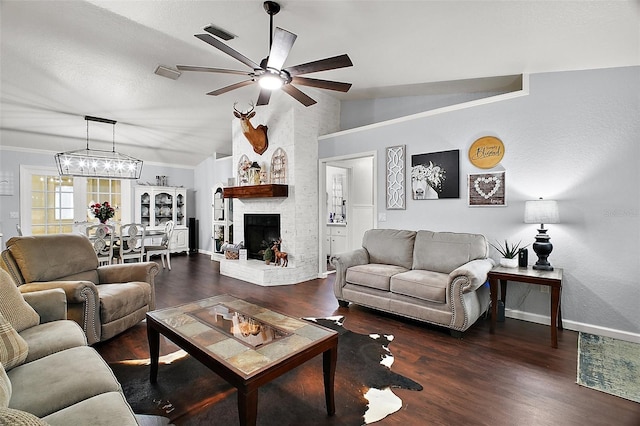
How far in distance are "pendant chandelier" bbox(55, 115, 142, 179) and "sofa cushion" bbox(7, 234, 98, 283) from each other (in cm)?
338

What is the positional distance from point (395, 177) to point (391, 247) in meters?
1.07

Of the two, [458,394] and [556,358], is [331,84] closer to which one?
[458,394]

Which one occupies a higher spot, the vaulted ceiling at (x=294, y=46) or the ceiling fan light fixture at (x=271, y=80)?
the vaulted ceiling at (x=294, y=46)

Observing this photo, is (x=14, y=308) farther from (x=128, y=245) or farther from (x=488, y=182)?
(x=488, y=182)

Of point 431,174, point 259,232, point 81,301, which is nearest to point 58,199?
point 259,232

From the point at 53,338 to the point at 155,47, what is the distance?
10.7 ft

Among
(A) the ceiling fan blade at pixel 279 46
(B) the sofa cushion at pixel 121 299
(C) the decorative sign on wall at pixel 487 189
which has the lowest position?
(B) the sofa cushion at pixel 121 299

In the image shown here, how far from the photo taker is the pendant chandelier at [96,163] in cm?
598

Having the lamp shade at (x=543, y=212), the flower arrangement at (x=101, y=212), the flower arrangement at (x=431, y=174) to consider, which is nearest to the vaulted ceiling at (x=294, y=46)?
the flower arrangement at (x=431, y=174)

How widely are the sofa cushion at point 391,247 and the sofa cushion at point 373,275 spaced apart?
0.12 metres

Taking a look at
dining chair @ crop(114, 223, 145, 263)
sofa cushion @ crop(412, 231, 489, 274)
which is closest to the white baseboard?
sofa cushion @ crop(412, 231, 489, 274)

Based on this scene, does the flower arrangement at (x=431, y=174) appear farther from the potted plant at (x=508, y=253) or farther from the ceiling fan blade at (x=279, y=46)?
the ceiling fan blade at (x=279, y=46)

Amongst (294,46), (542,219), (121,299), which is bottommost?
(121,299)

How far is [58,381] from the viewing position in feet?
4.46
